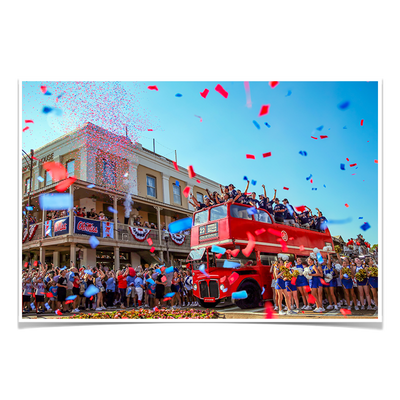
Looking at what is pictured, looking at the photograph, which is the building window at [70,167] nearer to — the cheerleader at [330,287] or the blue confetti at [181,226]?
the blue confetti at [181,226]

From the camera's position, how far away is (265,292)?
8719 millimetres

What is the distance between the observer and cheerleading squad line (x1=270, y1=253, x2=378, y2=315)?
7.45 metres

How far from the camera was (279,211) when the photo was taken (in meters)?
9.82

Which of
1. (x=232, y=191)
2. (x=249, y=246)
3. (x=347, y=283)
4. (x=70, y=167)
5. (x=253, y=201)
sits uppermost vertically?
(x=70, y=167)

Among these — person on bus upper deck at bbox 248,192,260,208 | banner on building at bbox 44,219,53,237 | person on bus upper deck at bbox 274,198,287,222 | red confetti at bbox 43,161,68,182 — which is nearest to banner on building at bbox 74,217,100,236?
banner on building at bbox 44,219,53,237

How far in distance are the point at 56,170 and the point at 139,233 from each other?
3.53 metres

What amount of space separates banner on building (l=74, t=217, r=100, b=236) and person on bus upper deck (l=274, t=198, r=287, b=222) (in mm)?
5481

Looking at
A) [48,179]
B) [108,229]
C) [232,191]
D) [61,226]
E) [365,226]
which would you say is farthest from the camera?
[108,229]

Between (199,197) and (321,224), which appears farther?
(199,197)

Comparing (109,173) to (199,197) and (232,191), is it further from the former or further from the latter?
(199,197)

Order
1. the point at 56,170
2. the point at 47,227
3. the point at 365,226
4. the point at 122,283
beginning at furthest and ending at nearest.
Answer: the point at 56,170 < the point at 47,227 < the point at 122,283 < the point at 365,226

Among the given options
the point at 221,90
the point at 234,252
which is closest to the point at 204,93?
the point at 221,90
